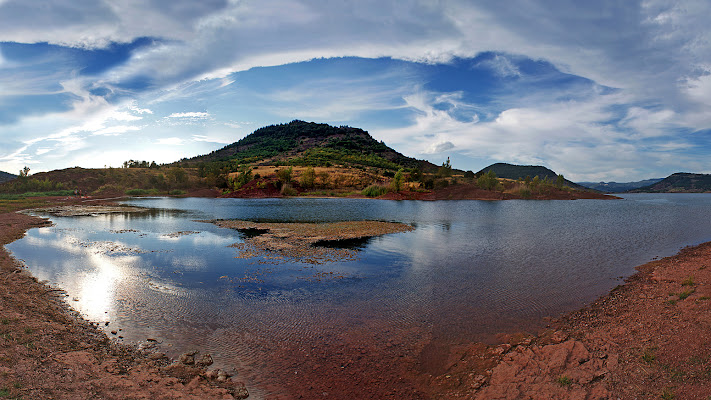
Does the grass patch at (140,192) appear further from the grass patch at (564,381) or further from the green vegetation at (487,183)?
the grass patch at (564,381)

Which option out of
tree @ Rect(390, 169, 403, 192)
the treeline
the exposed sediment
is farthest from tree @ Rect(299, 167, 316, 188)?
the exposed sediment

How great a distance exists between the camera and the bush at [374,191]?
8944 cm

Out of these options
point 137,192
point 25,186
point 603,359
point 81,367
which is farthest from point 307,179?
point 603,359

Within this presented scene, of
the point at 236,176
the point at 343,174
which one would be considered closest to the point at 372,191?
the point at 343,174

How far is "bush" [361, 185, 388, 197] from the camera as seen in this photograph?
89.4m

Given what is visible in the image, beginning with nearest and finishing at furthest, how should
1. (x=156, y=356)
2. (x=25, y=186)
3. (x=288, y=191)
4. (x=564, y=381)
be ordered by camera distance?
1. (x=564, y=381)
2. (x=156, y=356)
3. (x=25, y=186)
4. (x=288, y=191)

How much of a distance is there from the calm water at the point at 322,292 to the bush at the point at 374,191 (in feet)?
209

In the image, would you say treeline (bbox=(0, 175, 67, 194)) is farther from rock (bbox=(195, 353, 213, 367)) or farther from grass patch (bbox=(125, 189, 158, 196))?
rock (bbox=(195, 353, 213, 367))

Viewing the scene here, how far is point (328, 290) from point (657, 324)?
10190mm

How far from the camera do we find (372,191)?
89938mm

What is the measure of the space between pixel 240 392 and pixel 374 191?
83215 mm

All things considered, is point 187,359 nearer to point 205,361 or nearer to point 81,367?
point 205,361

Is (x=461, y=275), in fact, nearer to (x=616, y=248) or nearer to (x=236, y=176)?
(x=616, y=248)

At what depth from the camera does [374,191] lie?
89.6 metres
